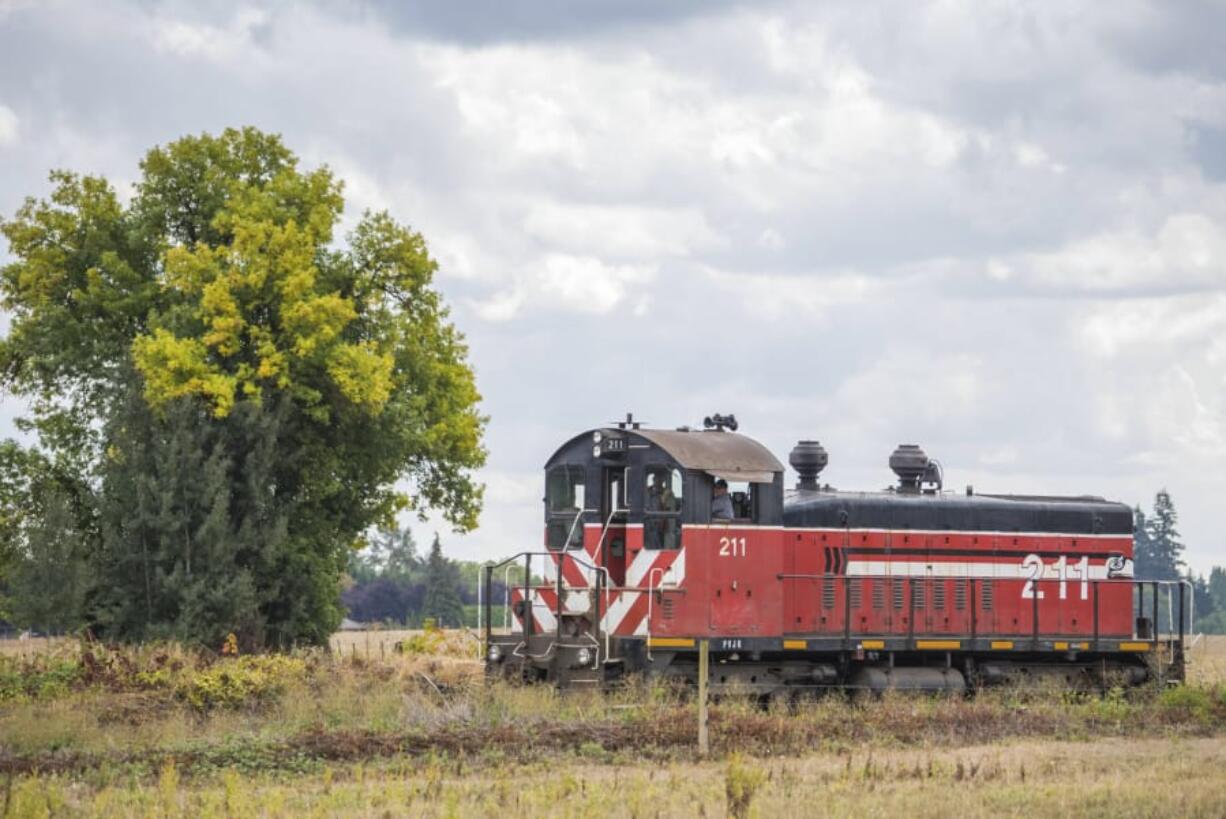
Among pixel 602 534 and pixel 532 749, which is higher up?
pixel 602 534

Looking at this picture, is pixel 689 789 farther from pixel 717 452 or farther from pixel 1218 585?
pixel 1218 585

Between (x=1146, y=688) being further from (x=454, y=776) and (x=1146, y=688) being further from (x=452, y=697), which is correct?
(x=454, y=776)

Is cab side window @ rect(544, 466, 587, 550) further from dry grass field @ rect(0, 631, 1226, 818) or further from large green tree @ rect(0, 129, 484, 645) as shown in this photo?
large green tree @ rect(0, 129, 484, 645)

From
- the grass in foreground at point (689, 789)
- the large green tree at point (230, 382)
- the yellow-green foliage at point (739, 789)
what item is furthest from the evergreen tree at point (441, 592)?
the yellow-green foliage at point (739, 789)

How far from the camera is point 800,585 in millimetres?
25641

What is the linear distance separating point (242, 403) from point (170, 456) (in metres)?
2.39

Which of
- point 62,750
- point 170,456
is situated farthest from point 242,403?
point 62,750

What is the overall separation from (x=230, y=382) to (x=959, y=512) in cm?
1707

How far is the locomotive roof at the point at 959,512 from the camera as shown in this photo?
26.3 metres

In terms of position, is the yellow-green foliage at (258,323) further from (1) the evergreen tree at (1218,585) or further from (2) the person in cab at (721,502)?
(1) the evergreen tree at (1218,585)

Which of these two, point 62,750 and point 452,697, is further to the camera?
point 452,697

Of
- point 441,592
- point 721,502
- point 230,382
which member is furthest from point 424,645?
point 441,592

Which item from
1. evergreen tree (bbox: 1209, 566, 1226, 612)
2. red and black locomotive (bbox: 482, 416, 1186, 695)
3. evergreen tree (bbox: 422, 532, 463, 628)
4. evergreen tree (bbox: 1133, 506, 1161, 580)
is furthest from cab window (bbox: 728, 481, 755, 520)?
evergreen tree (bbox: 1209, 566, 1226, 612)

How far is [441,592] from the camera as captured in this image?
328 feet
